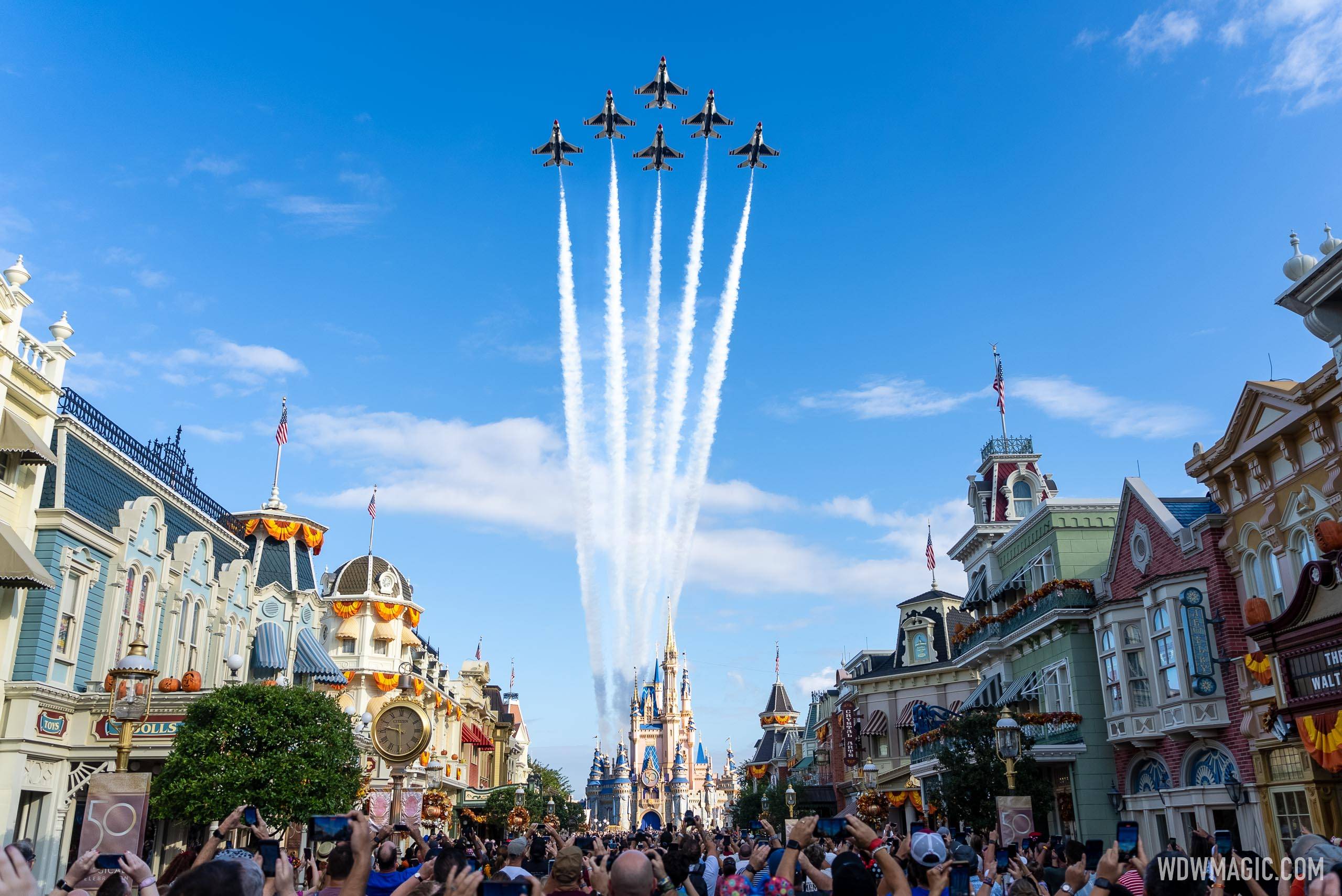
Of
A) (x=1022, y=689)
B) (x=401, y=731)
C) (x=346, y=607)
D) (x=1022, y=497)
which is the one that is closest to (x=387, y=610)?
(x=346, y=607)

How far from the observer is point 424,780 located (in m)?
56.1

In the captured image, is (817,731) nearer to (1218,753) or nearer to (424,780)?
(424,780)

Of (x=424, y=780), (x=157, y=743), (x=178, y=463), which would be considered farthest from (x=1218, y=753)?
(x=424, y=780)

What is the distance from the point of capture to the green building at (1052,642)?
33906 millimetres

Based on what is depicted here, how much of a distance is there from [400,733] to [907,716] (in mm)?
37367

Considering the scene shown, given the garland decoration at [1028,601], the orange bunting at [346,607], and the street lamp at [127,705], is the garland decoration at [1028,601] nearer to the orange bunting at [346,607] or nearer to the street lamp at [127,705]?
the street lamp at [127,705]

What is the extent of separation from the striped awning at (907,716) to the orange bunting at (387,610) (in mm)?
28098

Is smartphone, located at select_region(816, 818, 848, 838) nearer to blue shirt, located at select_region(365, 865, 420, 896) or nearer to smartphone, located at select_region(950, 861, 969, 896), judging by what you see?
smartphone, located at select_region(950, 861, 969, 896)

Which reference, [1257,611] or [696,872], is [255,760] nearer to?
[696,872]

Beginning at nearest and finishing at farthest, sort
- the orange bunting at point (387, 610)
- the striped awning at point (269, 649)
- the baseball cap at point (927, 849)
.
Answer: the baseball cap at point (927, 849) → the striped awning at point (269, 649) → the orange bunting at point (387, 610)

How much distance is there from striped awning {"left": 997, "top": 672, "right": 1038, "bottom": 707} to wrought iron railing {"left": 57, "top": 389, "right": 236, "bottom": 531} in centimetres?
3107

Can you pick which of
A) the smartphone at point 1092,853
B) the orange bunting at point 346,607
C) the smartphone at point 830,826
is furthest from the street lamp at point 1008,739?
the orange bunting at point 346,607

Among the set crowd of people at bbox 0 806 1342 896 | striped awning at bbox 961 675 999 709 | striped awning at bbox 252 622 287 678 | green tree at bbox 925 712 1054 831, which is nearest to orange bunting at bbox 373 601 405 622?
striped awning at bbox 252 622 287 678

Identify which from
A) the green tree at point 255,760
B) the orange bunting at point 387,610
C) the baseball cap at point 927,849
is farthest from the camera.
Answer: the orange bunting at point 387,610
